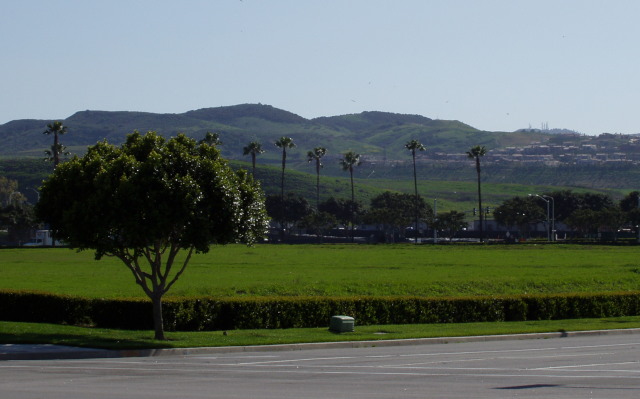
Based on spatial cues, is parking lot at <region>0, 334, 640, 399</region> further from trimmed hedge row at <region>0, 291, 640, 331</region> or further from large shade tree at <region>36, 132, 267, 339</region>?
trimmed hedge row at <region>0, 291, 640, 331</region>

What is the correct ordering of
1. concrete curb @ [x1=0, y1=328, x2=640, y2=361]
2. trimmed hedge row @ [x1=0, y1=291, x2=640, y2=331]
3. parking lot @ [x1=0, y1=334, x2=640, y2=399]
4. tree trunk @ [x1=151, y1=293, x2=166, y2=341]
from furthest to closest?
trimmed hedge row @ [x1=0, y1=291, x2=640, y2=331] → tree trunk @ [x1=151, y1=293, x2=166, y2=341] → concrete curb @ [x1=0, y1=328, x2=640, y2=361] → parking lot @ [x1=0, y1=334, x2=640, y2=399]

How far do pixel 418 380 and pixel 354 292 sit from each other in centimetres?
2598

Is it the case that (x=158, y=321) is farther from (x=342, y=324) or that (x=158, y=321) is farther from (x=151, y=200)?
(x=342, y=324)

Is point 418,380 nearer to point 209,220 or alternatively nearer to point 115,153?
point 209,220

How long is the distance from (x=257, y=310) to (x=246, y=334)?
2.84 m

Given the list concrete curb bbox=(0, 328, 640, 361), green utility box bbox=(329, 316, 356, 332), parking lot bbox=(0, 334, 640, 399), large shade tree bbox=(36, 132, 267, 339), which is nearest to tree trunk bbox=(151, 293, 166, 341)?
large shade tree bbox=(36, 132, 267, 339)

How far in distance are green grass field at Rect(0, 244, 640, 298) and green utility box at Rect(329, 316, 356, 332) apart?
10.3m

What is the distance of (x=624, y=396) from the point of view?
1795 centimetres

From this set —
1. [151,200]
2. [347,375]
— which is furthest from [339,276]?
[347,375]

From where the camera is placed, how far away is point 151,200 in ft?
91.6

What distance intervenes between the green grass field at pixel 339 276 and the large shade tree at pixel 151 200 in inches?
435

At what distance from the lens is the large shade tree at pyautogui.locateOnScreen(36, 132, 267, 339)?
27.9 m

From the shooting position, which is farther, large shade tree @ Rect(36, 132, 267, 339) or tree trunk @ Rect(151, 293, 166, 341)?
tree trunk @ Rect(151, 293, 166, 341)

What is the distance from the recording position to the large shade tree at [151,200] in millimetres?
27938
